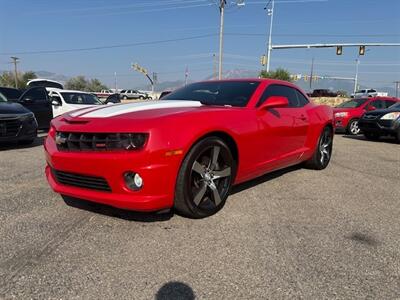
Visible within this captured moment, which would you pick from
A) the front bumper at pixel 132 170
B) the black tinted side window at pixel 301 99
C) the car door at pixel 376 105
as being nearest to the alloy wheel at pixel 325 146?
the black tinted side window at pixel 301 99

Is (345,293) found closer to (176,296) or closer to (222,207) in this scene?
(176,296)

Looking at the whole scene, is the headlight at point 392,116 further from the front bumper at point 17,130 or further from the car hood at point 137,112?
the front bumper at point 17,130

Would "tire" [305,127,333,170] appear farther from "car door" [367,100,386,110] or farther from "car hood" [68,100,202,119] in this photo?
"car door" [367,100,386,110]

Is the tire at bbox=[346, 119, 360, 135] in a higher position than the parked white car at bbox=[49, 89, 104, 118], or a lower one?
lower

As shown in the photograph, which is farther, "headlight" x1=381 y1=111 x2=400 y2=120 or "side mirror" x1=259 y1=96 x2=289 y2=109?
"headlight" x1=381 y1=111 x2=400 y2=120

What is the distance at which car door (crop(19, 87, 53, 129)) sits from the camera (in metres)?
10.3

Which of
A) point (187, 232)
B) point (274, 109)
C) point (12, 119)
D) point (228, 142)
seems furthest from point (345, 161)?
point (12, 119)

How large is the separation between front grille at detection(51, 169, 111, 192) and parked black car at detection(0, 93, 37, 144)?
469cm

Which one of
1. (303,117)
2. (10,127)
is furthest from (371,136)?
(10,127)

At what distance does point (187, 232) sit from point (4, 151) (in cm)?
585

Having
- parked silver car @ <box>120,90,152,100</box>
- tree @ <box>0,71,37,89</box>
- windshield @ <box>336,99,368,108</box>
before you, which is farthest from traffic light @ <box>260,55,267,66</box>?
tree @ <box>0,71,37,89</box>

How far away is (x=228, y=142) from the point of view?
3.90 metres

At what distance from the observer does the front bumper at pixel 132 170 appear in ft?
10.1

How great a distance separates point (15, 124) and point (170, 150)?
5.76 metres
